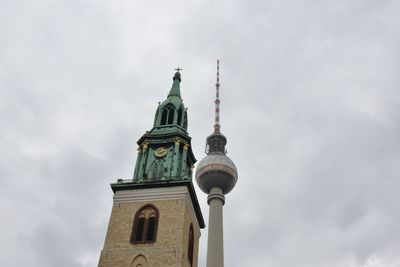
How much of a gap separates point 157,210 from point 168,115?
15.0 meters

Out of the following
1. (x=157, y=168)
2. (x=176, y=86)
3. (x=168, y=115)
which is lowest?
(x=157, y=168)

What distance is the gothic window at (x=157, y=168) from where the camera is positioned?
50531 millimetres

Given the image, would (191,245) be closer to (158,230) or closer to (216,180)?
(158,230)

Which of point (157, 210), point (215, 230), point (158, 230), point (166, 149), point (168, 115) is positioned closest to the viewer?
point (158, 230)

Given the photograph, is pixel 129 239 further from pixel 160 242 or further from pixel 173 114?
pixel 173 114

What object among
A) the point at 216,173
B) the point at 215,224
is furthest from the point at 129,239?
the point at 216,173

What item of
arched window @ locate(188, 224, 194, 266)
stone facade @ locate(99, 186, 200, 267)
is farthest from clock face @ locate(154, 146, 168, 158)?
arched window @ locate(188, 224, 194, 266)

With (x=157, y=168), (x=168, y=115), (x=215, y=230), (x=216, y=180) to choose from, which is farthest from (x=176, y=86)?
(x=215, y=230)

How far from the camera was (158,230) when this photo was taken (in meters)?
45.1

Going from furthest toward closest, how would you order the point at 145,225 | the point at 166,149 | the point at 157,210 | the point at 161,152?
the point at 166,149
the point at 161,152
the point at 157,210
the point at 145,225

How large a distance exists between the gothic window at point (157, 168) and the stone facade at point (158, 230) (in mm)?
2440

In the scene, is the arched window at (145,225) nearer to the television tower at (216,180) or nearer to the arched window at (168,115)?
the television tower at (216,180)

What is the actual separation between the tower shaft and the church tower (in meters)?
3.87

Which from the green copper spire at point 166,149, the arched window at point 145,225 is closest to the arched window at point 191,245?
the arched window at point 145,225
